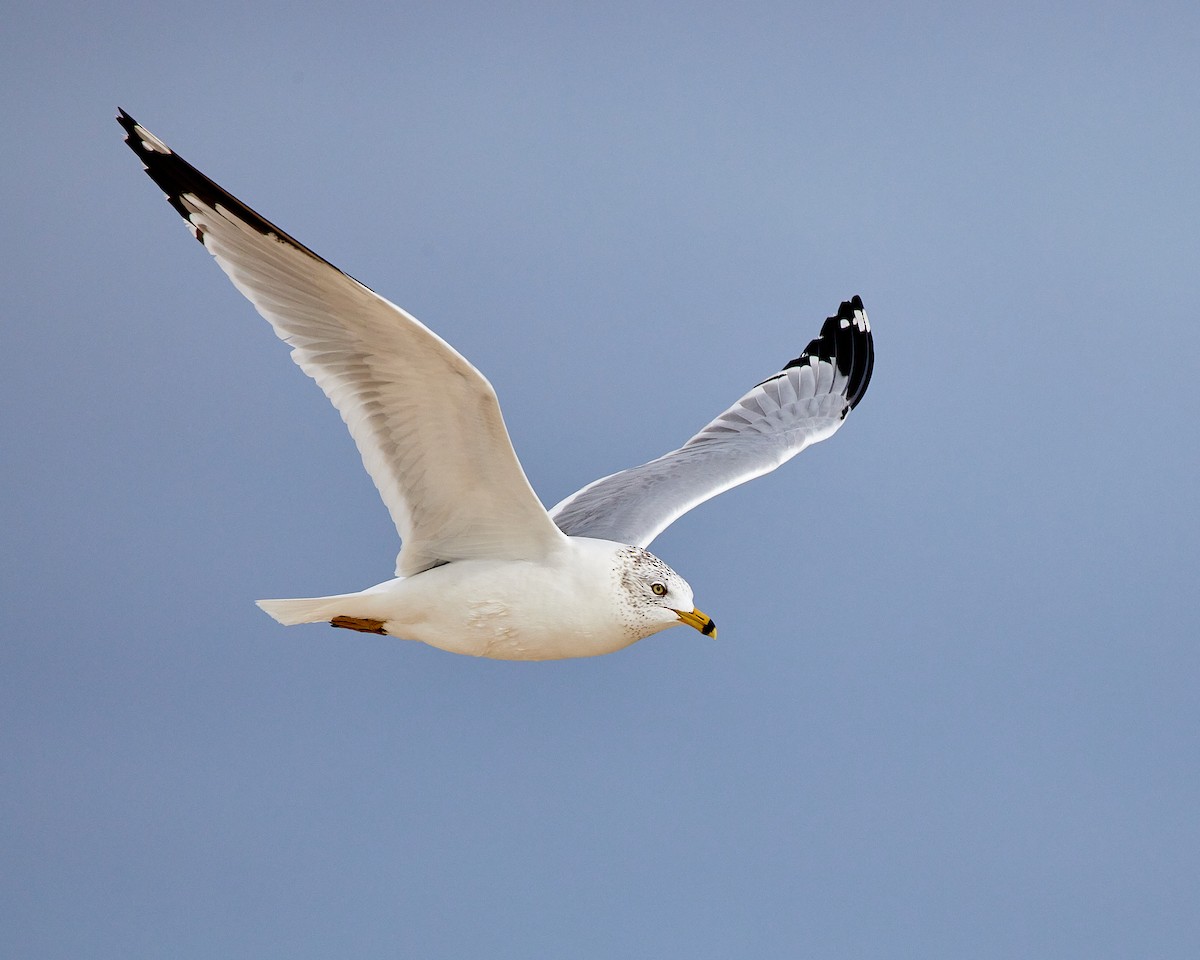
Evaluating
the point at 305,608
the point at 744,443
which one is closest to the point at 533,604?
the point at 305,608

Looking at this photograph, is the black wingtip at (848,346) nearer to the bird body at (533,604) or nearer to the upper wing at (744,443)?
the upper wing at (744,443)

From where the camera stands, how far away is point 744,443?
7.80m

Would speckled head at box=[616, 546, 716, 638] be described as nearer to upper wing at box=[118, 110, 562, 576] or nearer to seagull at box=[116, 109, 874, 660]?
seagull at box=[116, 109, 874, 660]

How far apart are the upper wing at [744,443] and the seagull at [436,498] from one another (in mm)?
31

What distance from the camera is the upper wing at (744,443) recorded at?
676 centimetres

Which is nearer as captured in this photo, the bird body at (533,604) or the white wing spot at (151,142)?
the white wing spot at (151,142)

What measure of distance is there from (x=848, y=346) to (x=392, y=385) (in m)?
4.15

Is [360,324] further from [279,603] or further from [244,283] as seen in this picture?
[279,603]

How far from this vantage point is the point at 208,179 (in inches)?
191

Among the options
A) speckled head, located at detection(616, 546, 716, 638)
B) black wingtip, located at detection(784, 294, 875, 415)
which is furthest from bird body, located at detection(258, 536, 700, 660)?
black wingtip, located at detection(784, 294, 875, 415)

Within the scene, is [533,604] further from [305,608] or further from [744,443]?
[744,443]

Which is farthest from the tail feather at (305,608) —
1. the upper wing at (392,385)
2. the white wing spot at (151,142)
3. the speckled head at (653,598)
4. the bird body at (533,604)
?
the white wing spot at (151,142)

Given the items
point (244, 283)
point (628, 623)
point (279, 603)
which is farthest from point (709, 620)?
point (244, 283)

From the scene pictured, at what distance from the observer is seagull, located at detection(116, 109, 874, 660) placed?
4.96 meters
